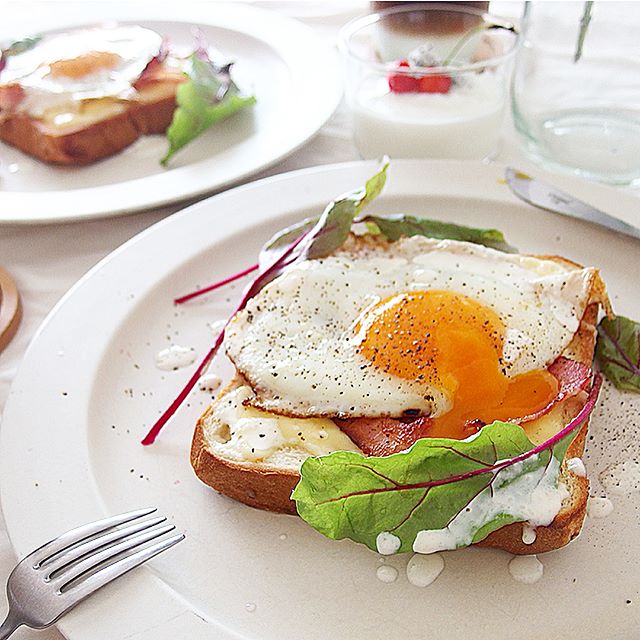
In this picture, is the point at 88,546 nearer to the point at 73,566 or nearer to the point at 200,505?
the point at 73,566

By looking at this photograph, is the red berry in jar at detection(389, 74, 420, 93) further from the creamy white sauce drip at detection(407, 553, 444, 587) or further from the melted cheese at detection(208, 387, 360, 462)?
the creamy white sauce drip at detection(407, 553, 444, 587)

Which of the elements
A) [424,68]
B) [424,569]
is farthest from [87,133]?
[424,569]

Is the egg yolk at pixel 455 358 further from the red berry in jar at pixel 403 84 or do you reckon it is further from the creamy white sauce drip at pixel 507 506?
the red berry in jar at pixel 403 84

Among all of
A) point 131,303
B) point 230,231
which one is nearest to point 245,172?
point 230,231

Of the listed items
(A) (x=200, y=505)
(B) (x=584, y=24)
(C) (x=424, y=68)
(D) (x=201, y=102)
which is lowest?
(A) (x=200, y=505)

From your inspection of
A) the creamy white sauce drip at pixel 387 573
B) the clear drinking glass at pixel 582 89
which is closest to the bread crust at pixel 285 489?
the creamy white sauce drip at pixel 387 573

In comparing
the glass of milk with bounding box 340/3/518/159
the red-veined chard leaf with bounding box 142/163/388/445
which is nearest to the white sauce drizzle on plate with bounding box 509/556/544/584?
the red-veined chard leaf with bounding box 142/163/388/445
